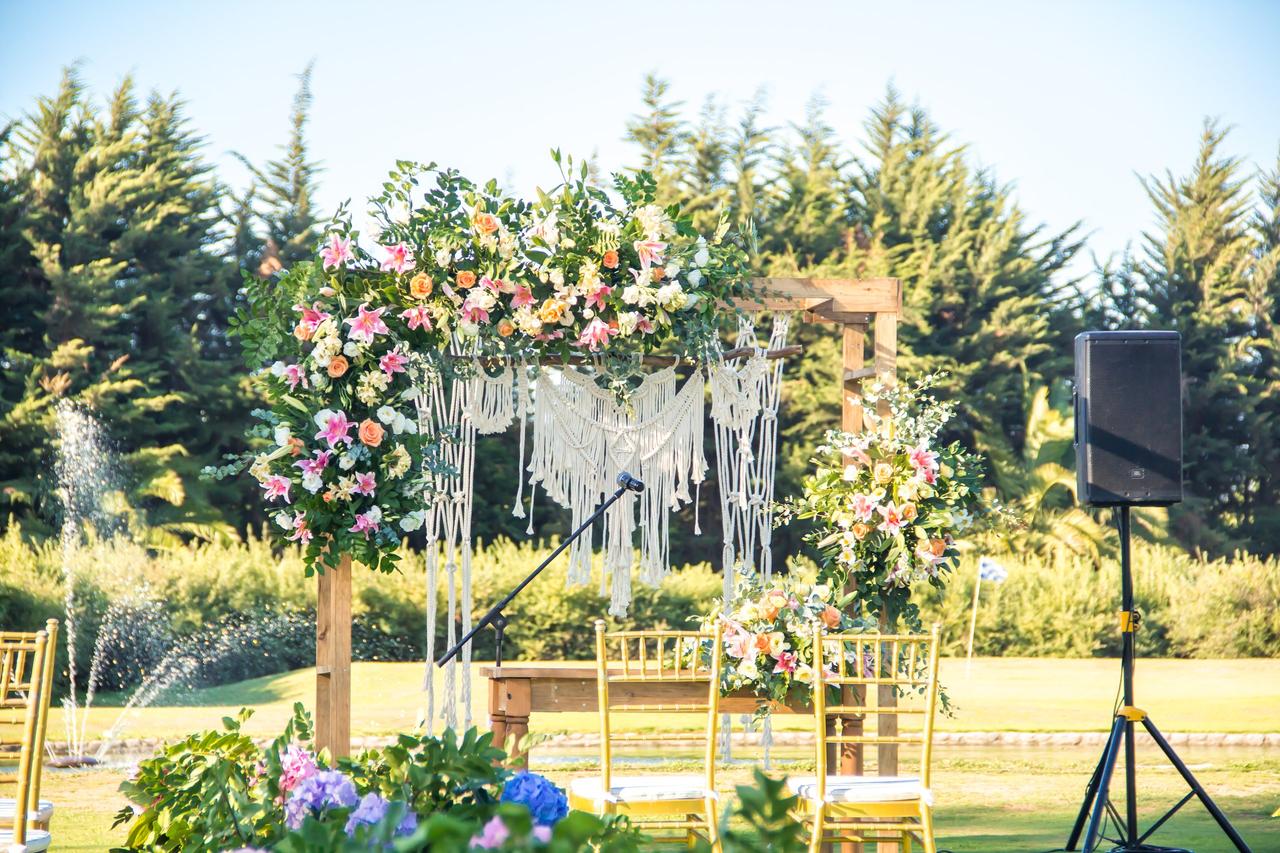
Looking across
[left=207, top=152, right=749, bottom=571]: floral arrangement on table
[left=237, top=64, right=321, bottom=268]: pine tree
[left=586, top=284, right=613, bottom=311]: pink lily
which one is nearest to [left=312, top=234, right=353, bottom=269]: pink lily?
[left=207, top=152, right=749, bottom=571]: floral arrangement on table

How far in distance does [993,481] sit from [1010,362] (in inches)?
56.9

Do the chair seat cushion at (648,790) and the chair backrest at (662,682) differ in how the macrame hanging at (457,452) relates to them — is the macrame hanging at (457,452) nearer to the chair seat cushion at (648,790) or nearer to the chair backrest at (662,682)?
the chair backrest at (662,682)

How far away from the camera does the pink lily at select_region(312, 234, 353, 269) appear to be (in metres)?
3.79

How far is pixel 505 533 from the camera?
13438mm

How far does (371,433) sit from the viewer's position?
3.67 meters

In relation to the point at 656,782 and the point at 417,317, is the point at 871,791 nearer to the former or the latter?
the point at 656,782

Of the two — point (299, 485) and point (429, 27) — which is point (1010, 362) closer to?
point (429, 27)

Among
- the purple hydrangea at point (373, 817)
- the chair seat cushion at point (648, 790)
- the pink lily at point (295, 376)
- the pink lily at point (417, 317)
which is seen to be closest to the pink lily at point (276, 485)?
the pink lily at point (295, 376)

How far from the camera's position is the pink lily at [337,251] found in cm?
379

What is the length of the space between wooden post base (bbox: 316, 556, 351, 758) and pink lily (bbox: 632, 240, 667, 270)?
131cm

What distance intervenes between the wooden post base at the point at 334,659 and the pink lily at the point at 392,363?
59 cm

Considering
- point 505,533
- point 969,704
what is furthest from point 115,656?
point 969,704

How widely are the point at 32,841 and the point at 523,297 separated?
6.72 feet

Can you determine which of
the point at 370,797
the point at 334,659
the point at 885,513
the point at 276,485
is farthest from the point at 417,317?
the point at 370,797
